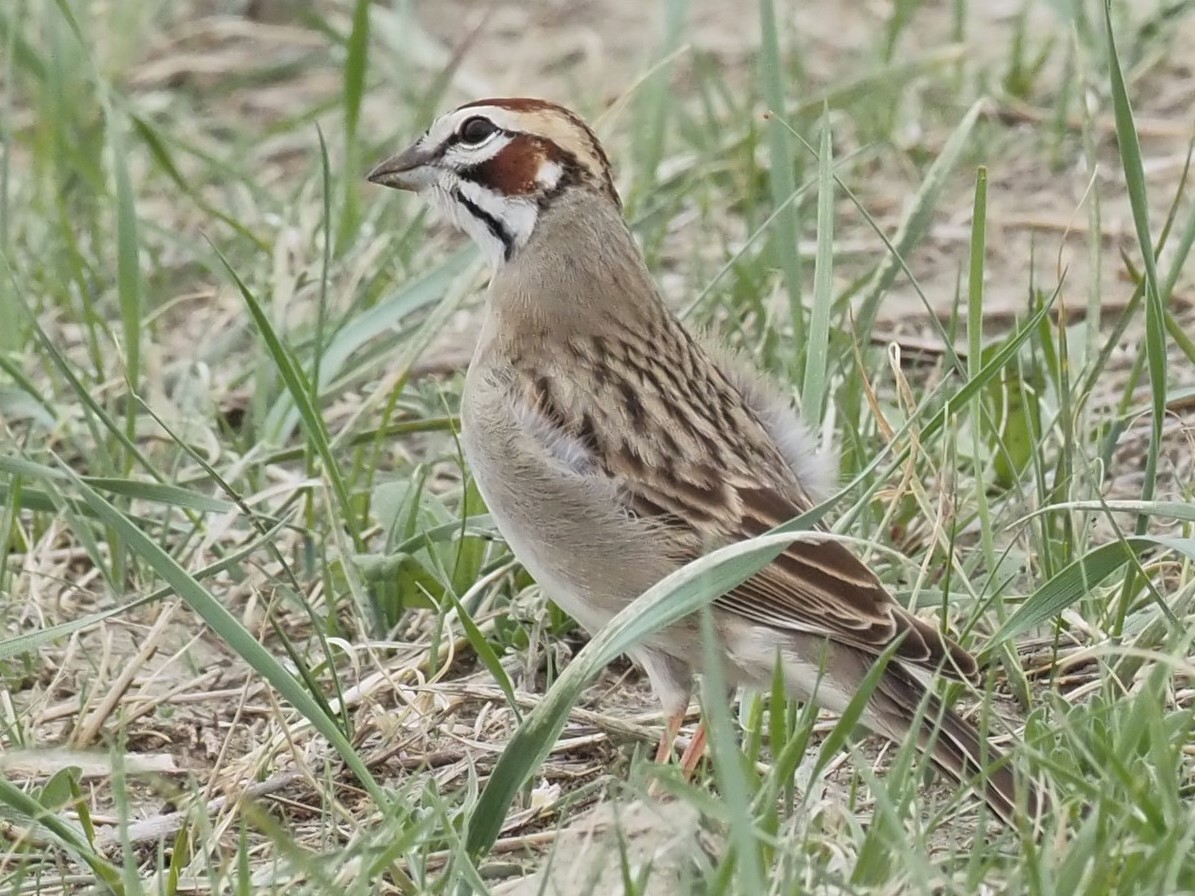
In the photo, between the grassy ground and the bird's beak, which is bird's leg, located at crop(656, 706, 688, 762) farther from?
the bird's beak

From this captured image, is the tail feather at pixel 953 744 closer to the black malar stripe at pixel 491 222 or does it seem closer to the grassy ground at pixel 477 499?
the grassy ground at pixel 477 499

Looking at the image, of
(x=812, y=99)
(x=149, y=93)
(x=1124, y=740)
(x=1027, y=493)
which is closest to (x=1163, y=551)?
(x=1027, y=493)

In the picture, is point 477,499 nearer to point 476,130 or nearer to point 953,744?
point 476,130

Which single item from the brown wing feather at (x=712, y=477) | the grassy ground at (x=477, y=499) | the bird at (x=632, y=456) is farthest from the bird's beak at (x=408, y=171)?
the brown wing feather at (x=712, y=477)

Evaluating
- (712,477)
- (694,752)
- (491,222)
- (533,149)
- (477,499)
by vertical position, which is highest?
(533,149)

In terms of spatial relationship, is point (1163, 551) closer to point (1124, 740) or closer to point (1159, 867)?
point (1124, 740)

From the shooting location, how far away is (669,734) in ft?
11.3

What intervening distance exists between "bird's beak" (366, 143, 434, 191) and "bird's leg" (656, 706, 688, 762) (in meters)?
1.14

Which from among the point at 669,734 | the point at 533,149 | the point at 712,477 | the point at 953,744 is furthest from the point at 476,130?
the point at 953,744

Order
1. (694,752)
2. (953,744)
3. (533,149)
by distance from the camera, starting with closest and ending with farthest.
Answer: (953,744) < (694,752) < (533,149)

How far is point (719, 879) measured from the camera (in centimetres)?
254

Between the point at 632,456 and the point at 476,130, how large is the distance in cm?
77

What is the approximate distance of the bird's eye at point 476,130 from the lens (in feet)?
12.8

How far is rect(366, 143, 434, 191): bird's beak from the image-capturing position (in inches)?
157
